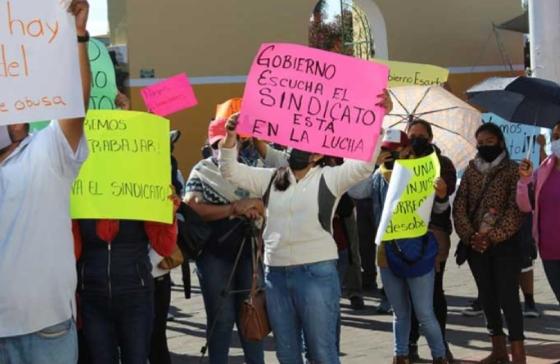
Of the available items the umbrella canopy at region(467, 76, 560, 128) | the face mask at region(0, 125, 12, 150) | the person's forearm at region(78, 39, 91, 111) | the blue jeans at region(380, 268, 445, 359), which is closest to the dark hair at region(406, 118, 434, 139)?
the umbrella canopy at region(467, 76, 560, 128)

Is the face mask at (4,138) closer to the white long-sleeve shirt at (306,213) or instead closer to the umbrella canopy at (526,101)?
the white long-sleeve shirt at (306,213)

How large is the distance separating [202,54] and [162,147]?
1513 cm

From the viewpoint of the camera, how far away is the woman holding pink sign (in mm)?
6191

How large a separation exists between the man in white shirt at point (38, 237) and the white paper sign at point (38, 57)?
8 centimetres

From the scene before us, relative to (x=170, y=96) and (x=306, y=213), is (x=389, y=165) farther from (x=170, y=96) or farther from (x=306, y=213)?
(x=306, y=213)

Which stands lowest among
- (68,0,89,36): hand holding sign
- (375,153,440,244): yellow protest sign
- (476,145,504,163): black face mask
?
(375,153,440,244): yellow protest sign

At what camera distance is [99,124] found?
5.96m

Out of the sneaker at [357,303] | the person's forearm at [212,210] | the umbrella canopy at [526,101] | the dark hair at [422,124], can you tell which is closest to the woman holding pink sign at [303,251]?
the person's forearm at [212,210]

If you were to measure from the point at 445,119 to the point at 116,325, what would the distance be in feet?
11.8

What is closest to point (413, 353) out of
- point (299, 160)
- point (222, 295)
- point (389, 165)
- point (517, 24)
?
point (389, 165)

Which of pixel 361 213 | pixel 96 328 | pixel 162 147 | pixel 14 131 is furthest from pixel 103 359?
pixel 361 213

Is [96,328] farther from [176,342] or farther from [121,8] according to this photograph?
[121,8]

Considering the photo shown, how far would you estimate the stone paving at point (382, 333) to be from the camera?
8.68 m

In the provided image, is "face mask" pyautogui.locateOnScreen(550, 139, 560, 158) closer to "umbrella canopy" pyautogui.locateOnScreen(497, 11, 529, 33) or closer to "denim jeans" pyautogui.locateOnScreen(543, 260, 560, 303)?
"denim jeans" pyautogui.locateOnScreen(543, 260, 560, 303)
